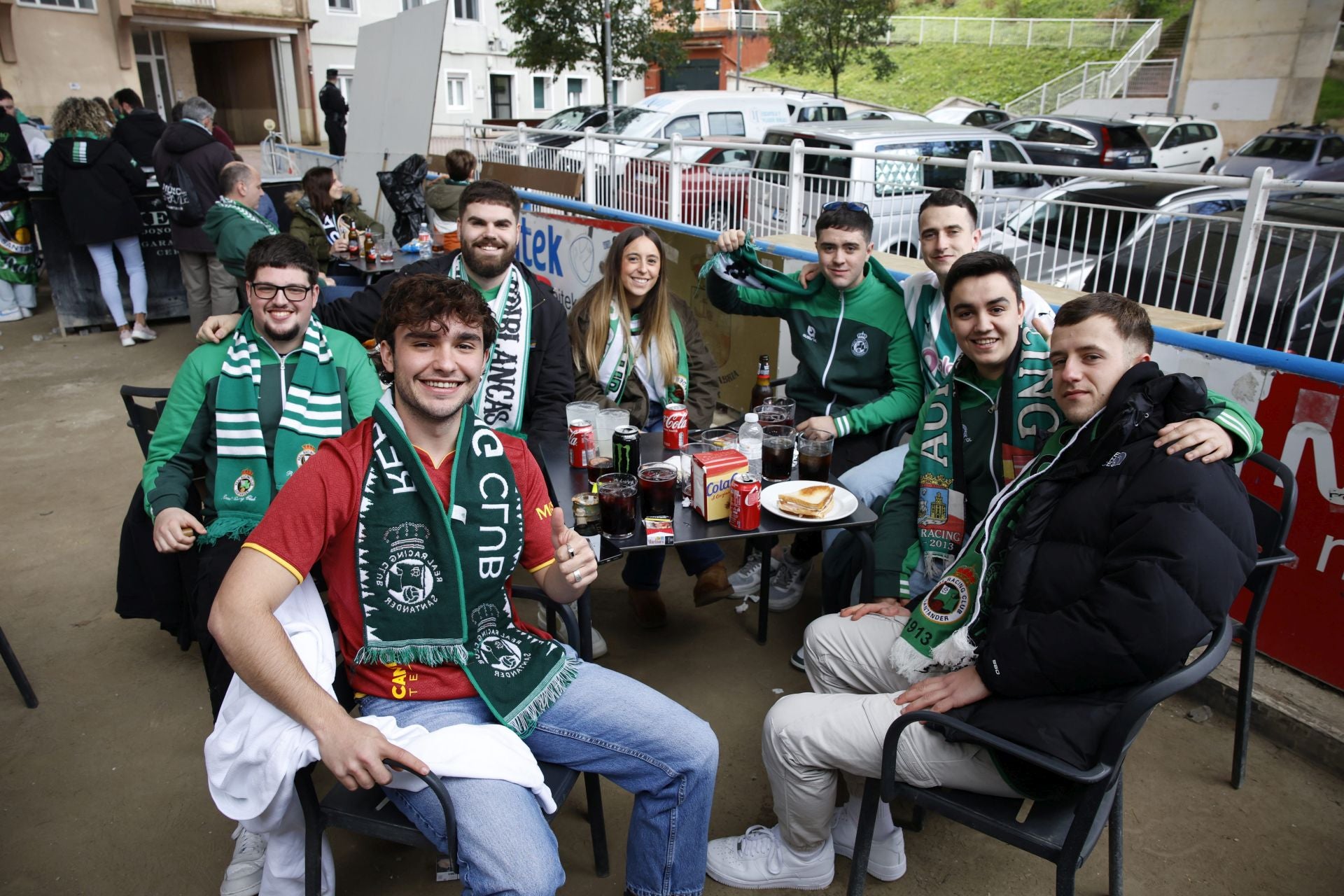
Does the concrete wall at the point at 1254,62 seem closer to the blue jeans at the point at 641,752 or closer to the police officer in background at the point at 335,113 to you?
the police officer in background at the point at 335,113

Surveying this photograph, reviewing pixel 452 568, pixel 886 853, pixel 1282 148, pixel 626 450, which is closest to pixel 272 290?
pixel 626 450

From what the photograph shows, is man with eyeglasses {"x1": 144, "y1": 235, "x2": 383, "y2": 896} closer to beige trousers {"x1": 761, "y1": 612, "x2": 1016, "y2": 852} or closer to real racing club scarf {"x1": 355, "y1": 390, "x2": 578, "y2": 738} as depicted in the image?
real racing club scarf {"x1": 355, "y1": 390, "x2": 578, "y2": 738}

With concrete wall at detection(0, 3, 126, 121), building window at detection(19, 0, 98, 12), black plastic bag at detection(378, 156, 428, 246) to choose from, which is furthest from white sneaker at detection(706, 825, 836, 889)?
building window at detection(19, 0, 98, 12)

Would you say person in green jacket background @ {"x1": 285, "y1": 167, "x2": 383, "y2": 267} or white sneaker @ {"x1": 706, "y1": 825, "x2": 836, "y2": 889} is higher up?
person in green jacket background @ {"x1": 285, "y1": 167, "x2": 383, "y2": 267}

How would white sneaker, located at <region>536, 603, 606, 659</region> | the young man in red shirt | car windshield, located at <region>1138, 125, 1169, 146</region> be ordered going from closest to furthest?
1. the young man in red shirt
2. white sneaker, located at <region>536, 603, 606, 659</region>
3. car windshield, located at <region>1138, 125, 1169, 146</region>

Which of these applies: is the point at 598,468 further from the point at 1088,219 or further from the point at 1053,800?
the point at 1088,219

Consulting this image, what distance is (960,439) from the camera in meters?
2.63

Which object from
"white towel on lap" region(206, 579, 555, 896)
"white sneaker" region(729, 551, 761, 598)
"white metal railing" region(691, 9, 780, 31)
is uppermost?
"white metal railing" region(691, 9, 780, 31)

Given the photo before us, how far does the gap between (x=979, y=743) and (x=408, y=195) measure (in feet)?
26.1

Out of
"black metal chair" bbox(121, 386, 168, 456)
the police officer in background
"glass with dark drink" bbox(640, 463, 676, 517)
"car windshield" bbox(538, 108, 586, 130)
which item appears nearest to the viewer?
"glass with dark drink" bbox(640, 463, 676, 517)

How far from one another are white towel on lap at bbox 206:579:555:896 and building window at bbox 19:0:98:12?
22823 millimetres

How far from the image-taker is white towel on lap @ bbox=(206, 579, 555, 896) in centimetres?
176

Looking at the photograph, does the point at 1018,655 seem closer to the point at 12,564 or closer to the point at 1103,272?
the point at 1103,272

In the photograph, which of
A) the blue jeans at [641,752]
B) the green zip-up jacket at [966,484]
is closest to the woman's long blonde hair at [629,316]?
the green zip-up jacket at [966,484]
